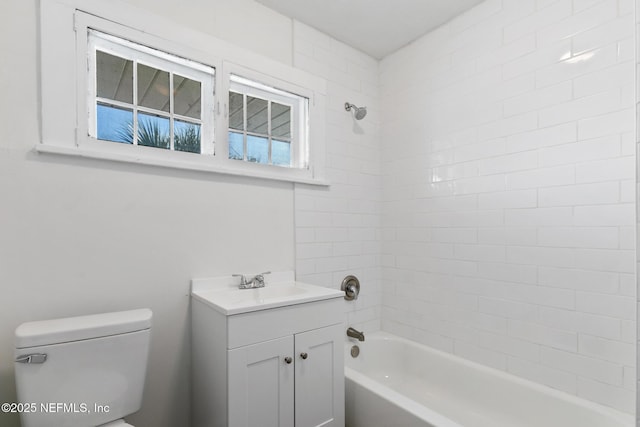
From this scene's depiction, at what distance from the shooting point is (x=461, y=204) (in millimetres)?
2186

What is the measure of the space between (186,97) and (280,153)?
68 cm

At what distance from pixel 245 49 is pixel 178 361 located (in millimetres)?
1871

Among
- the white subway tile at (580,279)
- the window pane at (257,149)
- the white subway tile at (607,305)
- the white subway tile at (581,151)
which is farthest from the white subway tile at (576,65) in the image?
the window pane at (257,149)

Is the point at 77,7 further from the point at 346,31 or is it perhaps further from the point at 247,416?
the point at 247,416

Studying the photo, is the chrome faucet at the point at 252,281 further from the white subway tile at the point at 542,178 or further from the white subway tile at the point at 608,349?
the white subway tile at the point at 608,349

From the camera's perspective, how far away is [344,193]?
2.52 meters

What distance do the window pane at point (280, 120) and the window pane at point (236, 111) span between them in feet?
0.78

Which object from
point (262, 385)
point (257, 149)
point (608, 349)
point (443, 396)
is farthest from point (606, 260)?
point (257, 149)

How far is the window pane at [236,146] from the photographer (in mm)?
2021

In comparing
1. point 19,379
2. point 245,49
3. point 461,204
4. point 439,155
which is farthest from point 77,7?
point 461,204

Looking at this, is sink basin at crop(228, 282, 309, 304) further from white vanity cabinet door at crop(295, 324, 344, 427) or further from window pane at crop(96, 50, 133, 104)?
window pane at crop(96, 50, 133, 104)

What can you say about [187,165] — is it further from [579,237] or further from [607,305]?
[607,305]

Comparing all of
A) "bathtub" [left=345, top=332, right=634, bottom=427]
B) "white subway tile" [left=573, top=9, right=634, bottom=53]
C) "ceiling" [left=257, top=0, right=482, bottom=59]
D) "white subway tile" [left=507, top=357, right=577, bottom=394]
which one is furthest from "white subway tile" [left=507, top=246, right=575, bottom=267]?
"ceiling" [left=257, top=0, right=482, bottom=59]

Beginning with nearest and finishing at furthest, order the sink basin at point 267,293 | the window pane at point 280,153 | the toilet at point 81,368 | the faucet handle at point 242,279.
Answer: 1. the toilet at point 81,368
2. the sink basin at point 267,293
3. the faucet handle at point 242,279
4. the window pane at point 280,153
